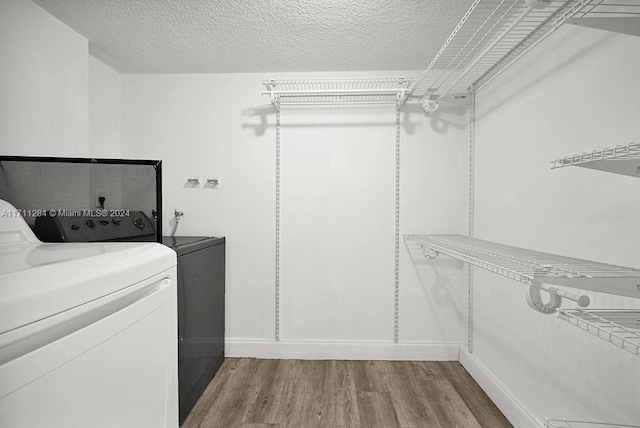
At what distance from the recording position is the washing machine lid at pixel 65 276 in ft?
1.45

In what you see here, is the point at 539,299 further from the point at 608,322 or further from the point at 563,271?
the point at 608,322

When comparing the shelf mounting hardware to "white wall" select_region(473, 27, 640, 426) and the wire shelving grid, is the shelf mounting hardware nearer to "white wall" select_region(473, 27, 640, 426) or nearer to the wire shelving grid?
"white wall" select_region(473, 27, 640, 426)

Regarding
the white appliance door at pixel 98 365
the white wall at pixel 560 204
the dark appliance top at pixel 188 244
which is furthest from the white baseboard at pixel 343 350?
the white appliance door at pixel 98 365

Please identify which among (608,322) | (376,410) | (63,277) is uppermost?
(63,277)

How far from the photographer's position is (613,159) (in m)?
0.76

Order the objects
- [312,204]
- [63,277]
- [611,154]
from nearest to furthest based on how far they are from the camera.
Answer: [63,277] → [611,154] → [312,204]

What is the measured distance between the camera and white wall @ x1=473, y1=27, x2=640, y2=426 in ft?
3.54

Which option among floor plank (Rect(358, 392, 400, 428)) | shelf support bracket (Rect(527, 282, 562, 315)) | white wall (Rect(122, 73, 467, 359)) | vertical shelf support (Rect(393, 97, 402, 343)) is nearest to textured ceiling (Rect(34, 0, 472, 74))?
white wall (Rect(122, 73, 467, 359))

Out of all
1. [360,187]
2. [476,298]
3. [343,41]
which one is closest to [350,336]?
[476,298]

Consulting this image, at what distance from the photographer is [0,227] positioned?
980mm

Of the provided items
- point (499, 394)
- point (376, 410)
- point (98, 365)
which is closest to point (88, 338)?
point (98, 365)

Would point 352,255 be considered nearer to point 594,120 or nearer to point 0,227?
point 594,120

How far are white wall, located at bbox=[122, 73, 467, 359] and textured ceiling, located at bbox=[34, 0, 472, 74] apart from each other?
267mm

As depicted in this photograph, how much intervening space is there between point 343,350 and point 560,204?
1659 mm
